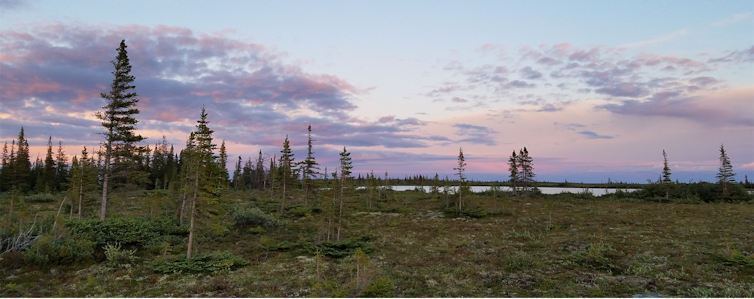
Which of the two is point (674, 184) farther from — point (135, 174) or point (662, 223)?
point (135, 174)

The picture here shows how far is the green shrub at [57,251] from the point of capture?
17.3 meters

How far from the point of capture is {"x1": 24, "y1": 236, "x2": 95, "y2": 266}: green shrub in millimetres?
17297

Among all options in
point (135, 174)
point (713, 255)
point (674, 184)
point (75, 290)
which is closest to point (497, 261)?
point (713, 255)

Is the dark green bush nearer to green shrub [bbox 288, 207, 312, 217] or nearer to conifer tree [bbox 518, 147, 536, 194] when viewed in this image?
green shrub [bbox 288, 207, 312, 217]

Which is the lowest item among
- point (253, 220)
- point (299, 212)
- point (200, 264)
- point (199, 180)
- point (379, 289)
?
point (200, 264)

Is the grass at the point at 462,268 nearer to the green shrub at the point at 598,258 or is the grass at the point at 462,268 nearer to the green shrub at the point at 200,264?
the green shrub at the point at 598,258

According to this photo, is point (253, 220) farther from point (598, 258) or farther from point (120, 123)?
point (598, 258)

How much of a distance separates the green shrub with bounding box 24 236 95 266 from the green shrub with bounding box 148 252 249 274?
4.51 m

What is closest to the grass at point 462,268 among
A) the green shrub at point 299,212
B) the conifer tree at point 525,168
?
the green shrub at point 299,212

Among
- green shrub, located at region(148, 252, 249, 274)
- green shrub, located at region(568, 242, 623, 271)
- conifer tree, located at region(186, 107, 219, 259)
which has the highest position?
conifer tree, located at region(186, 107, 219, 259)

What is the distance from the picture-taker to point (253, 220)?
102 feet

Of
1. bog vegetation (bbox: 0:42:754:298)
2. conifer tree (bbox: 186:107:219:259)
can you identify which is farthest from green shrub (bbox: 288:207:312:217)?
conifer tree (bbox: 186:107:219:259)

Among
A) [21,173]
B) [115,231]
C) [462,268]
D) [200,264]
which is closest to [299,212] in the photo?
[115,231]

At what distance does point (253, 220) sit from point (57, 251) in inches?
560
